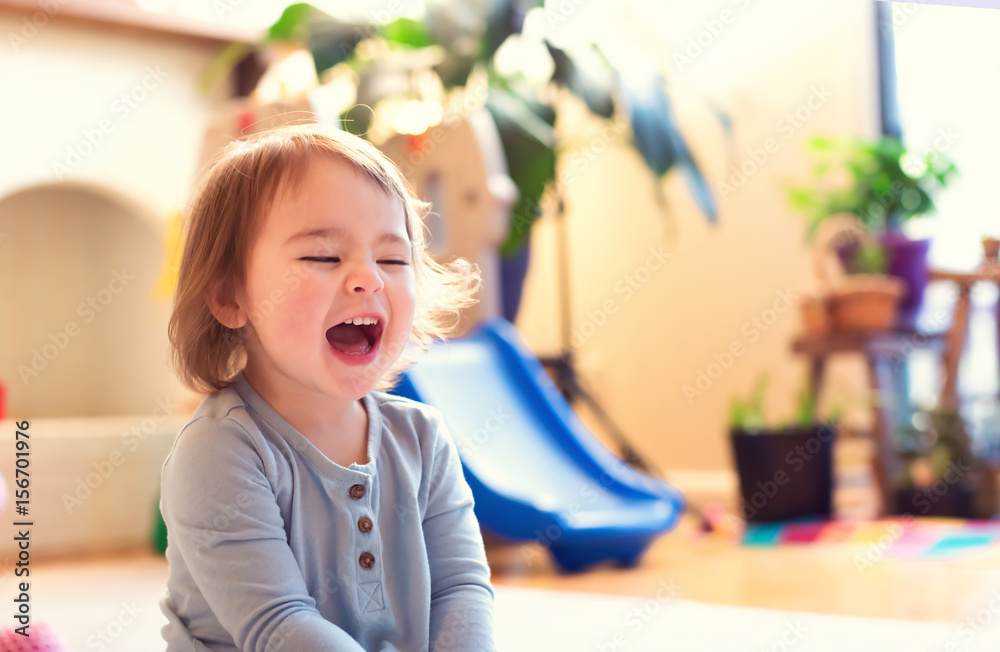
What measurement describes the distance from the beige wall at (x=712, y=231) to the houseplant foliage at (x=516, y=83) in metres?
0.29

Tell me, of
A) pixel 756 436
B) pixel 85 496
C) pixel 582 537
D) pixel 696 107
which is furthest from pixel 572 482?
pixel 696 107

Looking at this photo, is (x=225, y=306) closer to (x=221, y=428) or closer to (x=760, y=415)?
(x=221, y=428)

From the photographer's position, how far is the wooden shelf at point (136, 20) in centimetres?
285

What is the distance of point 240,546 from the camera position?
0.68 m

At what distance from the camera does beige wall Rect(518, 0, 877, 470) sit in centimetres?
296

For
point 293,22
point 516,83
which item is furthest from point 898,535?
point 293,22

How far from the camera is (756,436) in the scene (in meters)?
2.36

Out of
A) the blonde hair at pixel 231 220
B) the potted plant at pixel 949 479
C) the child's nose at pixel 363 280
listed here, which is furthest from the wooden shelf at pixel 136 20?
the child's nose at pixel 363 280

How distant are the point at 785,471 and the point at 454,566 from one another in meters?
1.73

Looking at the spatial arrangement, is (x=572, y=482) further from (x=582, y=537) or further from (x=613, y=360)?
(x=613, y=360)

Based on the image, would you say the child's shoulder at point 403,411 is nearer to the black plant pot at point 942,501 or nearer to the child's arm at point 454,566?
the child's arm at point 454,566

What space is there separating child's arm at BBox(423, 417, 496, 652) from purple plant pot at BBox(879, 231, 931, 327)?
1.99 m

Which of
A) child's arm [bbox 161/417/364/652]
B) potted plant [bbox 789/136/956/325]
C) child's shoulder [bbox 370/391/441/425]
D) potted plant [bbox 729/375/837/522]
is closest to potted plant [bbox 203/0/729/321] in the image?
potted plant [bbox 789/136/956/325]

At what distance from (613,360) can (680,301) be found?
357mm
